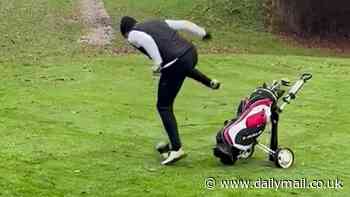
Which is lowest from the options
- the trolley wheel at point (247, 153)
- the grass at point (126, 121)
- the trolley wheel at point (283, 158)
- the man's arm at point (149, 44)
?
the grass at point (126, 121)

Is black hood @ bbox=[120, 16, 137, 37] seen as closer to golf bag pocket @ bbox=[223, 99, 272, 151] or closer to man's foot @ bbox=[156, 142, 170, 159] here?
man's foot @ bbox=[156, 142, 170, 159]

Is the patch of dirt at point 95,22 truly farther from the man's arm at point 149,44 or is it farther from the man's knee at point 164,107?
the man's arm at point 149,44

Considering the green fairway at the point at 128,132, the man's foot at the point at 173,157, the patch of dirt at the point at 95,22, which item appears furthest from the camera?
the patch of dirt at the point at 95,22

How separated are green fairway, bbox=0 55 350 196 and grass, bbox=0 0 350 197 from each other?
2cm

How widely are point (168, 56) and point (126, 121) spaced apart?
350cm

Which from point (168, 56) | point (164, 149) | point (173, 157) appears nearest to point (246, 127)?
point (173, 157)

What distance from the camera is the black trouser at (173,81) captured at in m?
8.90

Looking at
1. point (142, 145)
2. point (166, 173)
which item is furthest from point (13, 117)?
point (166, 173)

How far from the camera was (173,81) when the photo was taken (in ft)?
29.5

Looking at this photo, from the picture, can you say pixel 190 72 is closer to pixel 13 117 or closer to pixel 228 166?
pixel 228 166

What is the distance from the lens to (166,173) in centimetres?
874

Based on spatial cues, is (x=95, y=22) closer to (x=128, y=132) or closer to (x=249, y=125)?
(x=128, y=132)

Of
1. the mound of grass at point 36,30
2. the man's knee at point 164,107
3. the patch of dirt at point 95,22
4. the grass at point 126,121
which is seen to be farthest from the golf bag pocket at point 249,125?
the patch of dirt at point 95,22

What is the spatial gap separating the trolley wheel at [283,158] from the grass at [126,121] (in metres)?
0.12
